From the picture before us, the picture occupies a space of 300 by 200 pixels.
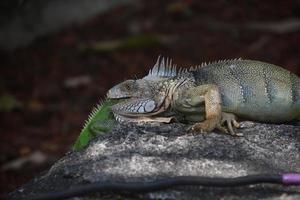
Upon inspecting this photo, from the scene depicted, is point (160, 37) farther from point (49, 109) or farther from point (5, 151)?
point (5, 151)

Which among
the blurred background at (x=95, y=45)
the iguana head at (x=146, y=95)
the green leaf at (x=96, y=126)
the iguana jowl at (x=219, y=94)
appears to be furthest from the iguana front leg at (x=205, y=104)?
the blurred background at (x=95, y=45)

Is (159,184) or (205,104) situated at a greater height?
(205,104)

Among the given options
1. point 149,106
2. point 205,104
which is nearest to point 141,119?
point 149,106

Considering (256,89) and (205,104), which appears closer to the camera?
(205,104)

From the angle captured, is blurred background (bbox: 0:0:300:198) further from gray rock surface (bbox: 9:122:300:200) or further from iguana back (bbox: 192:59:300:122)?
gray rock surface (bbox: 9:122:300:200)

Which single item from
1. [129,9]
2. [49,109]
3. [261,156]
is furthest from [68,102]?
[261,156]

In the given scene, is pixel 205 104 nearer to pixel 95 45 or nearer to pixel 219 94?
pixel 219 94

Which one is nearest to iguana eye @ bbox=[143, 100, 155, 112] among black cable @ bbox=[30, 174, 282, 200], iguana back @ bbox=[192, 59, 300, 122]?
iguana back @ bbox=[192, 59, 300, 122]
